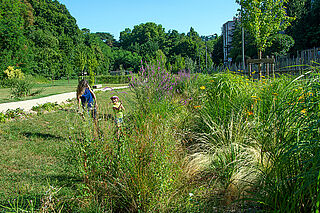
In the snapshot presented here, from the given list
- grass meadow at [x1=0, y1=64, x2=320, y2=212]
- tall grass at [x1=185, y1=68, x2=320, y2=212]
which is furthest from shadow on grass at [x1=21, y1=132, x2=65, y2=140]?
tall grass at [x1=185, y1=68, x2=320, y2=212]

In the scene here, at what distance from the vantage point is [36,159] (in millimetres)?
4859

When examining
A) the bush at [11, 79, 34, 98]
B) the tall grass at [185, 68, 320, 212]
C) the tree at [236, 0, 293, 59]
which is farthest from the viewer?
the bush at [11, 79, 34, 98]

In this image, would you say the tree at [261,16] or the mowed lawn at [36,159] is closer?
the mowed lawn at [36,159]

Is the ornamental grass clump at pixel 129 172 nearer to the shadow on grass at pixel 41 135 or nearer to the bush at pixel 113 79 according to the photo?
the shadow on grass at pixel 41 135

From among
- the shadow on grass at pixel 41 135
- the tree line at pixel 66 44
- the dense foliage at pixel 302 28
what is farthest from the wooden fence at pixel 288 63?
the dense foliage at pixel 302 28

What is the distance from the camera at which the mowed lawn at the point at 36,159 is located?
325cm

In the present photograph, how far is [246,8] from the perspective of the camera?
10086mm

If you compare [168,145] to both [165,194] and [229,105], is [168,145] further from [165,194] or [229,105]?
[229,105]

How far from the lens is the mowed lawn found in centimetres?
325

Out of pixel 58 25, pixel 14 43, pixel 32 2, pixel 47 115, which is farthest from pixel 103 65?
pixel 47 115

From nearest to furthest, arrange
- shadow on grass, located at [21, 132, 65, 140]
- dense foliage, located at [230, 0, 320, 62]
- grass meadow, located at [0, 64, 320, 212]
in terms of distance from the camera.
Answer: grass meadow, located at [0, 64, 320, 212] → shadow on grass, located at [21, 132, 65, 140] → dense foliage, located at [230, 0, 320, 62]

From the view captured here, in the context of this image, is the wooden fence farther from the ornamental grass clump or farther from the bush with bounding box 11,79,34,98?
the bush with bounding box 11,79,34,98

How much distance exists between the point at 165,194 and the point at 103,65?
228ft

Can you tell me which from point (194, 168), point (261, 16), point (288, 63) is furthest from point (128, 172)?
point (288, 63)
